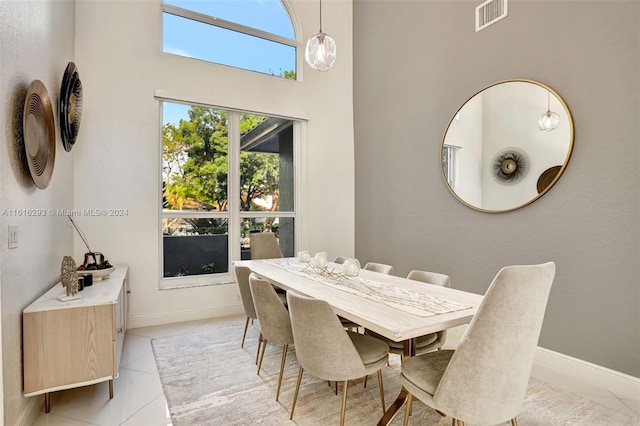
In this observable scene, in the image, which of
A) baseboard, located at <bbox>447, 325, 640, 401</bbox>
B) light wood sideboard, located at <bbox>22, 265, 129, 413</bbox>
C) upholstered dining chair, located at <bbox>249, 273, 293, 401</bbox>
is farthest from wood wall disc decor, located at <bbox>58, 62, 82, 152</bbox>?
baseboard, located at <bbox>447, 325, 640, 401</bbox>

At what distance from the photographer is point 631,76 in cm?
219

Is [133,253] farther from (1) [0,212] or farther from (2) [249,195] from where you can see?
(1) [0,212]

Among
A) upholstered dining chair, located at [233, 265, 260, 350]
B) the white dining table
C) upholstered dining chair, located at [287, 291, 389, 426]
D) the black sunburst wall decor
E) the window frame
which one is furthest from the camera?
the window frame

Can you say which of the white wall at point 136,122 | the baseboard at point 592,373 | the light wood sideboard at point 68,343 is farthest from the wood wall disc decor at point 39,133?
the baseboard at point 592,373

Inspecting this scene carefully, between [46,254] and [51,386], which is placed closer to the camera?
[51,386]

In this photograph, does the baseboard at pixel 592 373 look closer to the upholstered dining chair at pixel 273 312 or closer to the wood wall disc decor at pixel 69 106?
the upholstered dining chair at pixel 273 312

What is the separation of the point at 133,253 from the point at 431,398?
320cm

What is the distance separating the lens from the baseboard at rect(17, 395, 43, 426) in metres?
1.83

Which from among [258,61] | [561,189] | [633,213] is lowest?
[633,213]

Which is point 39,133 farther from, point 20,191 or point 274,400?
point 274,400

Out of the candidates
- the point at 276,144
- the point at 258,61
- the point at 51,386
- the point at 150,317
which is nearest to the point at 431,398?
the point at 51,386

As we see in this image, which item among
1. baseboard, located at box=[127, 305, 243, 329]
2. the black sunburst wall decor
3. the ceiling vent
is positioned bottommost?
baseboard, located at box=[127, 305, 243, 329]

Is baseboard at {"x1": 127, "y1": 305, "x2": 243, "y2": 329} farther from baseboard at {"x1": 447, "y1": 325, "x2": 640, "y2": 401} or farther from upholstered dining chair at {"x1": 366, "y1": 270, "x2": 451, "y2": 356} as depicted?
baseboard at {"x1": 447, "y1": 325, "x2": 640, "y2": 401}

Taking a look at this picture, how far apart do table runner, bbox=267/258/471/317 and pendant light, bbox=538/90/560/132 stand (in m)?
1.75
